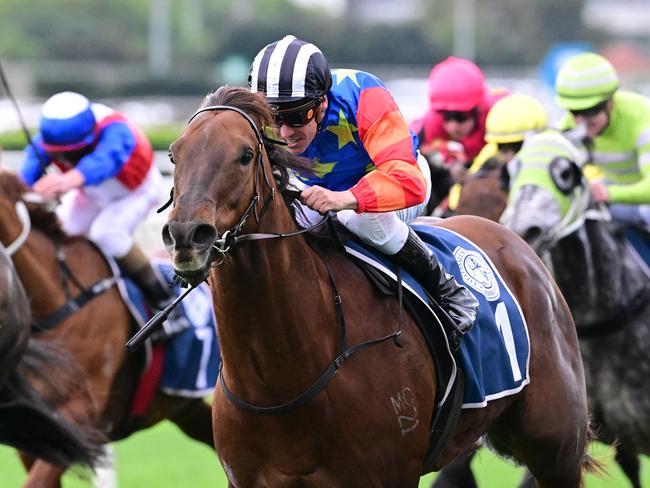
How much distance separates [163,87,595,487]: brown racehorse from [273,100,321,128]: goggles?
6.7 inches

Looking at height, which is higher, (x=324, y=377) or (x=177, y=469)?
(x=324, y=377)

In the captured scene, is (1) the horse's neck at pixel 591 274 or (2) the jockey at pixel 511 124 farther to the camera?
(2) the jockey at pixel 511 124

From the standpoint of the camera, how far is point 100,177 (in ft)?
21.5

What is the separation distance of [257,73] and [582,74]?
9.18ft

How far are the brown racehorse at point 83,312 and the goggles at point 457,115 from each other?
1977 mm

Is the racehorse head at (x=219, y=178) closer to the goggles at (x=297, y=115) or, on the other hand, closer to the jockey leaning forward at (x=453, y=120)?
the goggles at (x=297, y=115)

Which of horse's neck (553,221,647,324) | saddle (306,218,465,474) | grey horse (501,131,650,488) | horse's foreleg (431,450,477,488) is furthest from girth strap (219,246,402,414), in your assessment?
horse's neck (553,221,647,324)

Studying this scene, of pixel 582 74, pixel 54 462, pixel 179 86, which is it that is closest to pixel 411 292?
pixel 54 462

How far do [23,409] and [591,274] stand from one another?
8.58 ft

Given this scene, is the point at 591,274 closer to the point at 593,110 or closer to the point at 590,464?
the point at 593,110

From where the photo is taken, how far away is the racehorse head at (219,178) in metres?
3.29

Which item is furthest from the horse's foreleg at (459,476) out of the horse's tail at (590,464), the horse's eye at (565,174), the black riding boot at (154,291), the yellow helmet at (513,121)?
the yellow helmet at (513,121)

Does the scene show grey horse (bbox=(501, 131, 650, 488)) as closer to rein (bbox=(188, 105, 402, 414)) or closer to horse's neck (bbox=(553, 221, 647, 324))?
horse's neck (bbox=(553, 221, 647, 324))

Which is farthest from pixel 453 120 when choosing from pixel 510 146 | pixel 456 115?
pixel 510 146
